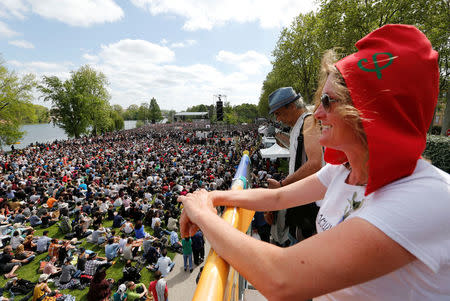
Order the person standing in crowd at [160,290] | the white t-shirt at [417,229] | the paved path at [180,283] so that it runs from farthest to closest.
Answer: the paved path at [180,283] → the person standing in crowd at [160,290] → the white t-shirt at [417,229]

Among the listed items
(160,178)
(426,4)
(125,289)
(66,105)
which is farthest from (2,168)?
(426,4)

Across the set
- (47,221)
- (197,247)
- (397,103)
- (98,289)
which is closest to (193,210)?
(397,103)

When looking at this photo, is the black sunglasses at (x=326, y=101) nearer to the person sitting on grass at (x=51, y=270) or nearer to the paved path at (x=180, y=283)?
the paved path at (x=180, y=283)

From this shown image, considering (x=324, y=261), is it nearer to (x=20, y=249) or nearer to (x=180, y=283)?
(x=180, y=283)

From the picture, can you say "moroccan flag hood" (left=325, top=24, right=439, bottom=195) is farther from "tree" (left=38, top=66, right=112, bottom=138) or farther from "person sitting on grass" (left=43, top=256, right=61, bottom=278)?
"tree" (left=38, top=66, right=112, bottom=138)

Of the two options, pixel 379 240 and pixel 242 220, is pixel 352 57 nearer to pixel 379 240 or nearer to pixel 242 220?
pixel 379 240

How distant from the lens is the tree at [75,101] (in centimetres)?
4050

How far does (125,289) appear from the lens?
5750 mm

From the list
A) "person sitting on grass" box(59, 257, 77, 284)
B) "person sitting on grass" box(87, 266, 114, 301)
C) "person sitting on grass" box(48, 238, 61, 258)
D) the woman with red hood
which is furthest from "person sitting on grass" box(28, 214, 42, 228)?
the woman with red hood

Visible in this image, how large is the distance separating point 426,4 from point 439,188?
764 inches

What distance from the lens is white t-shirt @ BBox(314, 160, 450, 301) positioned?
21.6 inches

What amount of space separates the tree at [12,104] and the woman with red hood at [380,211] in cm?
3845

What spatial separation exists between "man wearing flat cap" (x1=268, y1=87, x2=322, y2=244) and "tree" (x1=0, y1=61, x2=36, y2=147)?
3752 centimetres

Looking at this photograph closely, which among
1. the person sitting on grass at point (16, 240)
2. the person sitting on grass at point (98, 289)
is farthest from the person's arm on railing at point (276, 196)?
the person sitting on grass at point (16, 240)
